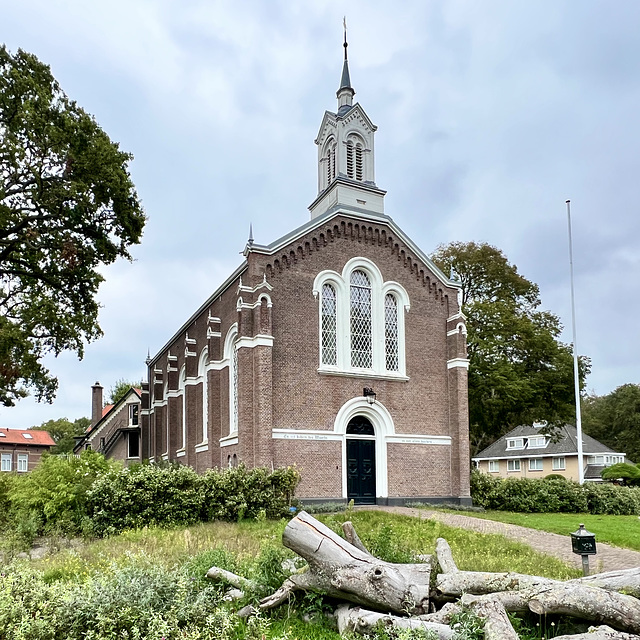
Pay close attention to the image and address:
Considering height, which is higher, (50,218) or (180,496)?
(50,218)

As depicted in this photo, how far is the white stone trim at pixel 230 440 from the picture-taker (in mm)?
24062

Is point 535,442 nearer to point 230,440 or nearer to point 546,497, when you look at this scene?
point 546,497

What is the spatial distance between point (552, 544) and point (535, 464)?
156 feet

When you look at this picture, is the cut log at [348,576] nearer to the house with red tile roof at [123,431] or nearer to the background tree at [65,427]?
the house with red tile roof at [123,431]

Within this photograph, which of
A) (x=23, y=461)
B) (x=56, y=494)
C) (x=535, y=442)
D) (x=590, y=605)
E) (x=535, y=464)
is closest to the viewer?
(x=590, y=605)

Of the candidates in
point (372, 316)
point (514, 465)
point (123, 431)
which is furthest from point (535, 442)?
point (372, 316)

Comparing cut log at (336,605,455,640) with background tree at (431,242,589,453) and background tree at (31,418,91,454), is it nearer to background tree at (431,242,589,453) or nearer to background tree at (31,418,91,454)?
background tree at (431,242,589,453)

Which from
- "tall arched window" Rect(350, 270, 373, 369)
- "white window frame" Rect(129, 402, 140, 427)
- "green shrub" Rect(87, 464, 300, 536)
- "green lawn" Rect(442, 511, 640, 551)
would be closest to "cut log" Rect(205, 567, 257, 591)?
"green shrub" Rect(87, 464, 300, 536)

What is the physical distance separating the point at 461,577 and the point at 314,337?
17204mm

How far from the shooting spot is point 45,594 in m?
6.88

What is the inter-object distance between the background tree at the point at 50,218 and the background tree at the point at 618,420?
60616 mm

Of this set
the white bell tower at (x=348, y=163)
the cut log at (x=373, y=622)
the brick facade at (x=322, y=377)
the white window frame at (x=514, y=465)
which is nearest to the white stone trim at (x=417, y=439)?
the brick facade at (x=322, y=377)

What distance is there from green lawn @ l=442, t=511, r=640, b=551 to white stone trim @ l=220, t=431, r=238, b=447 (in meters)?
8.73

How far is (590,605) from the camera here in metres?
6.19
